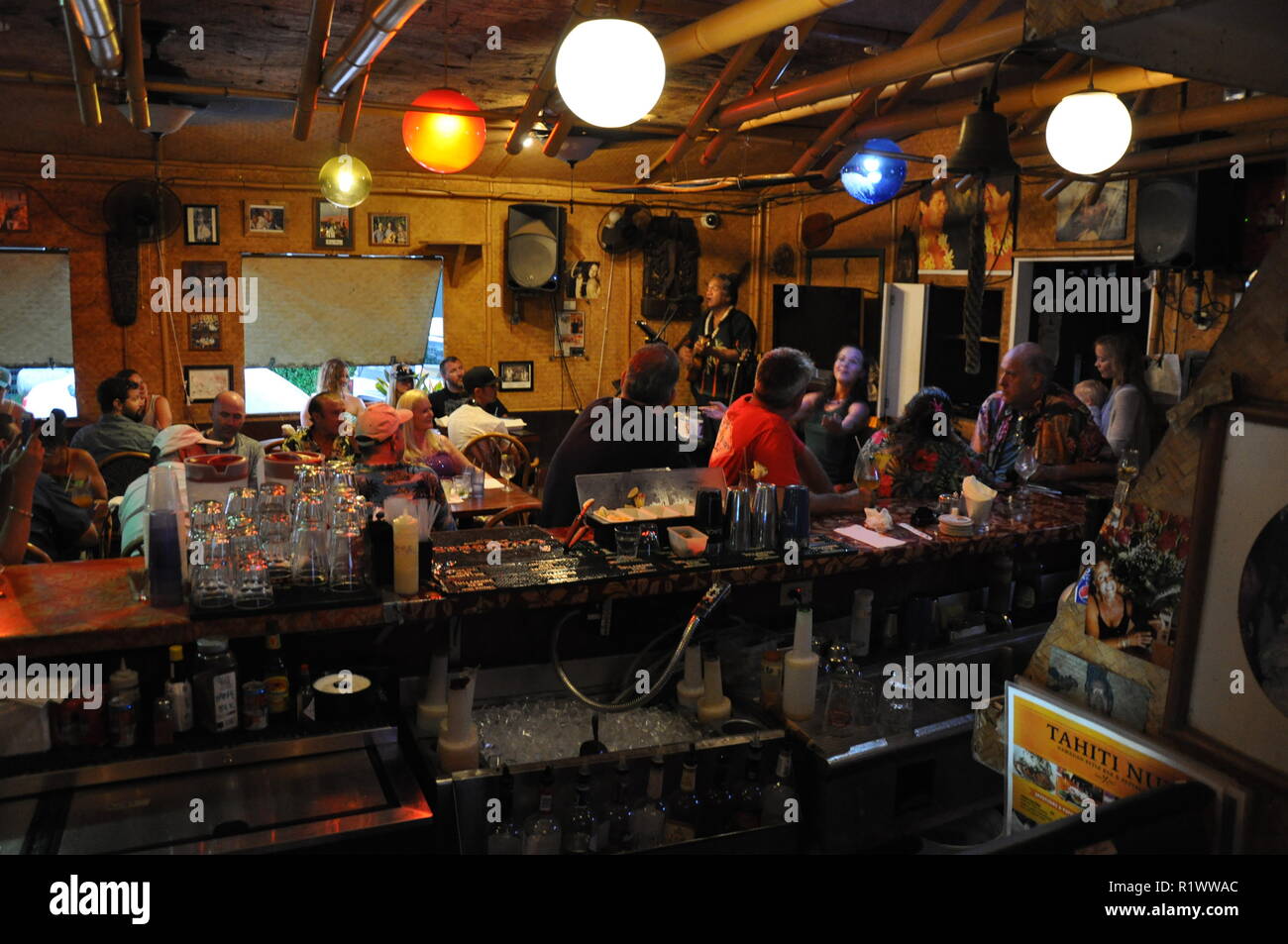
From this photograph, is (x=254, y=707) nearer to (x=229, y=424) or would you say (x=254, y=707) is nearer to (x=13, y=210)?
(x=229, y=424)

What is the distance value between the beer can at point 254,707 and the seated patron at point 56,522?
2.24 m

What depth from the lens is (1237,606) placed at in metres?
1.27

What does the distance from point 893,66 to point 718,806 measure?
4012mm

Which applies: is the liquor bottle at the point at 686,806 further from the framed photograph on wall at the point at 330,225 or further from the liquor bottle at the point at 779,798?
the framed photograph on wall at the point at 330,225

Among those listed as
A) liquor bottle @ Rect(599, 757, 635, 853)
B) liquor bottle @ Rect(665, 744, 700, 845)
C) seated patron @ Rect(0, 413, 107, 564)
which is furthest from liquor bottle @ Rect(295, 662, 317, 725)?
seated patron @ Rect(0, 413, 107, 564)

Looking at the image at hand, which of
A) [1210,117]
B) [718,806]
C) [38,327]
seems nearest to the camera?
[718,806]

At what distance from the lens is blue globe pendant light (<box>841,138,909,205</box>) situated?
6863 mm

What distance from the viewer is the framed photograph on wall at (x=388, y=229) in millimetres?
9109

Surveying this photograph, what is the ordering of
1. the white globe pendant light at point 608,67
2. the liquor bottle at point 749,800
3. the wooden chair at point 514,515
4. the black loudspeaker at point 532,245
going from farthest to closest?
the black loudspeaker at point 532,245, the wooden chair at point 514,515, the white globe pendant light at point 608,67, the liquor bottle at point 749,800

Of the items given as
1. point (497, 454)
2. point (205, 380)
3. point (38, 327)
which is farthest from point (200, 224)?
point (497, 454)

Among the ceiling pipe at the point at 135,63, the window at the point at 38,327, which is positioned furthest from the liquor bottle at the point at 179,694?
the window at the point at 38,327

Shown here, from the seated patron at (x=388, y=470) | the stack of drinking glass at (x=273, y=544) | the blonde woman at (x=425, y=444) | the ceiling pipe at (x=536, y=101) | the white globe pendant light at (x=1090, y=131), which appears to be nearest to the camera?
the stack of drinking glass at (x=273, y=544)

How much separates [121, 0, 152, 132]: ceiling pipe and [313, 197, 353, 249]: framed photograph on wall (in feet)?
9.18

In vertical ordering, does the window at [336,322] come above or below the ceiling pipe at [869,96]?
below
